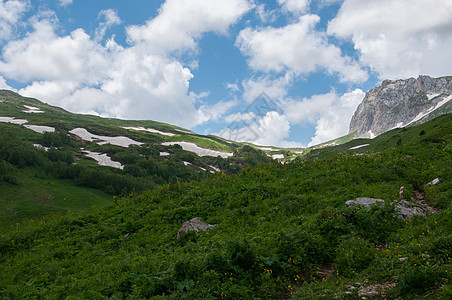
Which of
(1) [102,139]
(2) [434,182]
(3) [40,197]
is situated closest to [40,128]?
(1) [102,139]

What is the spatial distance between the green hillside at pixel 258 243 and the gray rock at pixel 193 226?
589 millimetres

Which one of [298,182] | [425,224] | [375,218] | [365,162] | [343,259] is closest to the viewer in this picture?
[343,259]

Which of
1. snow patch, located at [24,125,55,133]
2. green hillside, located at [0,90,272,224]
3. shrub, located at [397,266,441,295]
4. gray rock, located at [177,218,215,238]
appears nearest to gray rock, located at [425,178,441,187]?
shrub, located at [397,266,441,295]

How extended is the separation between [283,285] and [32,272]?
37.3 ft

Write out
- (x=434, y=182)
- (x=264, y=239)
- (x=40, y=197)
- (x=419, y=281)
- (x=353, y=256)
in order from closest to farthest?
(x=419, y=281) → (x=353, y=256) → (x=264, y=239) → (x=434, y=182) → (x=40, y=197)

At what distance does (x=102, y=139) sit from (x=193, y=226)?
592 feet

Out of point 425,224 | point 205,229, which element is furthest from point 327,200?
point 205,229

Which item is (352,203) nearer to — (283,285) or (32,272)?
(283,285)

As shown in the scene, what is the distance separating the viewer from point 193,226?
1357cm

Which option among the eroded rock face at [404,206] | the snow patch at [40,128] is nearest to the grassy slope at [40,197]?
the eroded rock face at [404,206]

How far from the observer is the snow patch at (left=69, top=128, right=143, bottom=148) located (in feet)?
550

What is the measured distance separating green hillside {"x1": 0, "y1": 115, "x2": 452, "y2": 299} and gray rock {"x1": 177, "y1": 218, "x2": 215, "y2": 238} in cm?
59

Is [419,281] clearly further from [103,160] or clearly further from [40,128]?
[40,128]

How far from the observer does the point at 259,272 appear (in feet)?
27.4
